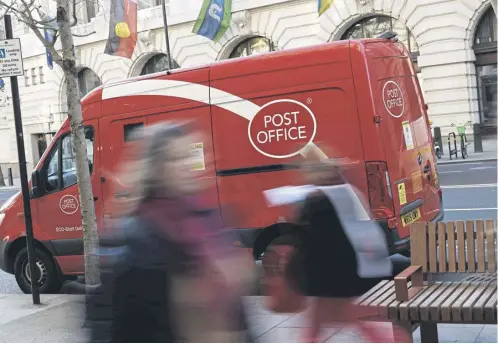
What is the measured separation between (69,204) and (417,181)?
14.0 ft

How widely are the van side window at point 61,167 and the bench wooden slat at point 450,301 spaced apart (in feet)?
17.4

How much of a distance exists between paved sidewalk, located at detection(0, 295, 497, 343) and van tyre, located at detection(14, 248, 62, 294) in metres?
0.46

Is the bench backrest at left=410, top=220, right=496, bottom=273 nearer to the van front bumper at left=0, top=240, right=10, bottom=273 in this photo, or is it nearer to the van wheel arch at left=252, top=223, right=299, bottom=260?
the van wheel arch at left=252, top=223, right=299, bottom=260

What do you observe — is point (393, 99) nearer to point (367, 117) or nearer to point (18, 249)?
point (367, 117)

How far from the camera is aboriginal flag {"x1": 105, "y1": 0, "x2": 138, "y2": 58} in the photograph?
25.5 metres

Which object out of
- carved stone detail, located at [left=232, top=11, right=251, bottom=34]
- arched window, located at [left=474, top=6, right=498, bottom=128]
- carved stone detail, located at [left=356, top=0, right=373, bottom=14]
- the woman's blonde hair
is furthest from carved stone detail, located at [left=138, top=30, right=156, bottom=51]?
the woman's blonde hair

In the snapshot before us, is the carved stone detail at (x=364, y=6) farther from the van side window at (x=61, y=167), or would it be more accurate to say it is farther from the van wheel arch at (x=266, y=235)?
the van wheel arch at (x=266, y=235)

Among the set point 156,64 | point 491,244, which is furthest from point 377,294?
point 156,64

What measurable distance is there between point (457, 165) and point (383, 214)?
56.8 ft

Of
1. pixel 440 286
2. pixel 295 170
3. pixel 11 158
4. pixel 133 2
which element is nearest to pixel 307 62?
pixel 295 170

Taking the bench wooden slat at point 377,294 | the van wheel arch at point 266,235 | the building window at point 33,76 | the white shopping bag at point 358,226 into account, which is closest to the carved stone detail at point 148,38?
the building window at point 33,76

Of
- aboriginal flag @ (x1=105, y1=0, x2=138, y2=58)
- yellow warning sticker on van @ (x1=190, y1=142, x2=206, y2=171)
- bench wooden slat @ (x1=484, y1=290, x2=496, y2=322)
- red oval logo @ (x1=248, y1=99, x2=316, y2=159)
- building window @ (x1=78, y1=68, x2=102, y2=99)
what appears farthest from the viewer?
building window @ (x1=78, y1=68, x2=102, y2=99)

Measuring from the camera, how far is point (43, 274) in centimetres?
889

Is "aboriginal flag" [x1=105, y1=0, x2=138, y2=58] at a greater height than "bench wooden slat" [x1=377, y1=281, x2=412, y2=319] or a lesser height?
greater
